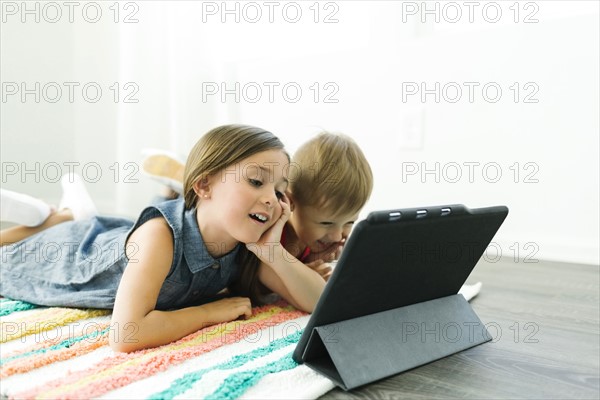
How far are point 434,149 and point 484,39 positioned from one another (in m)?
0.39

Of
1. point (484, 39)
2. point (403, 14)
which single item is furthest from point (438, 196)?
point (403, 14)

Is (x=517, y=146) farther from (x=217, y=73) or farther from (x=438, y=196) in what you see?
(x=217, y=73)

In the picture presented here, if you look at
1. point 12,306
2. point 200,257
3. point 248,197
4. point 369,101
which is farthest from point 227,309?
point 369,101

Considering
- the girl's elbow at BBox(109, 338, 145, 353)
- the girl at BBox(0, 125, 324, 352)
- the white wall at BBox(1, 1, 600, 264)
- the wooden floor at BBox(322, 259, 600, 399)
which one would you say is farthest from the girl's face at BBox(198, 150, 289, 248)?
the white wall at BBox(1, 1, 600, 264)

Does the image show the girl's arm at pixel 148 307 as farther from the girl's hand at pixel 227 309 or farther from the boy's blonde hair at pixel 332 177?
the boy's blonde hair at pixel 332 177

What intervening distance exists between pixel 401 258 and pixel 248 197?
31 cm

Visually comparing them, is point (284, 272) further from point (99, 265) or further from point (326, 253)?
point (99, 265)

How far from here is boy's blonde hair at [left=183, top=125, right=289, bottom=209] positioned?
99cm

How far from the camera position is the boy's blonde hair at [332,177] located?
108 centimetres

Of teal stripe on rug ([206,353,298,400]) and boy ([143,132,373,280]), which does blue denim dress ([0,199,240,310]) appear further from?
teal stripe on rug ([206,353,298,400])

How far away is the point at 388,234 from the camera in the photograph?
72 cm

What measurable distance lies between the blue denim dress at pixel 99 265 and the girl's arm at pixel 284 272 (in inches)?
3.0

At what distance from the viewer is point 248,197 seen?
972 millimetres

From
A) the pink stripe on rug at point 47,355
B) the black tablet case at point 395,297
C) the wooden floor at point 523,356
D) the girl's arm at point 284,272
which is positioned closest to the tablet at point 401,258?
the black tablet case at point 395,297
